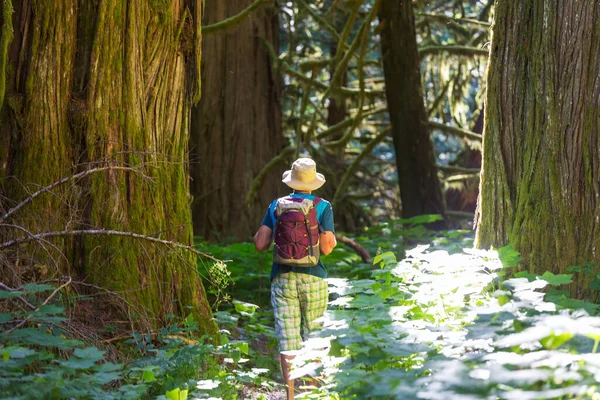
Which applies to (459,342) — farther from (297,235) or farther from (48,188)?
(48,188)

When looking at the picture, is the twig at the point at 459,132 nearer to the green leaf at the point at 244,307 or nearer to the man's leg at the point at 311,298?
the green leaf at the point at 244,307

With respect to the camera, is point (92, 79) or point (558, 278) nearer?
point (558, 278)

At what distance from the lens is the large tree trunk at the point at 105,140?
5.34m

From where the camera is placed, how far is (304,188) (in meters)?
5.57

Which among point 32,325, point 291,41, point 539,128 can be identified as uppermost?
point 291,41

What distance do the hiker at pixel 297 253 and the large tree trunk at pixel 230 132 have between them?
639 cm

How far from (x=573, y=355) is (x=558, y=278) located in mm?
1453

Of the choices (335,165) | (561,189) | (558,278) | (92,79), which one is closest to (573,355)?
(558,278)

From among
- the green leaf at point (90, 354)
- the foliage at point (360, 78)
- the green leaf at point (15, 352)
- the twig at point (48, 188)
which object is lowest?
the green leaf at point (90, 354)

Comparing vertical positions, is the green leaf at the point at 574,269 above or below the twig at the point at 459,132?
below

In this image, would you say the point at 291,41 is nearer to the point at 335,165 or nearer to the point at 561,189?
the point at 335,165

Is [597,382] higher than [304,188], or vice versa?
[304,188]

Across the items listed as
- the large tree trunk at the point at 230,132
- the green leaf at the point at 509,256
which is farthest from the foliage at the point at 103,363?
the large tree trunk at the point at 230,132

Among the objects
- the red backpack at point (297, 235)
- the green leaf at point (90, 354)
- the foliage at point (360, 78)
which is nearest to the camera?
the green leaf at point (90, 354)
